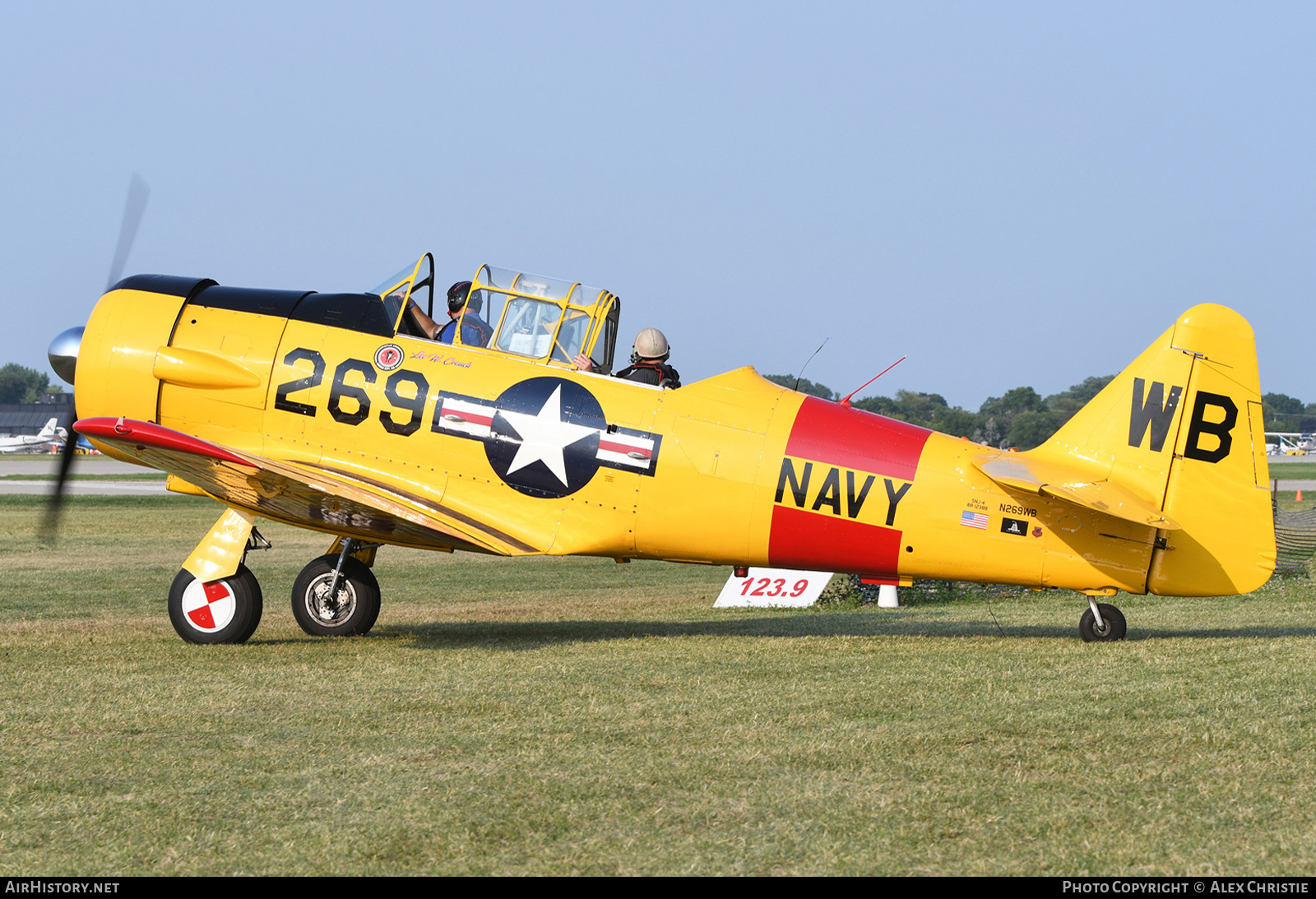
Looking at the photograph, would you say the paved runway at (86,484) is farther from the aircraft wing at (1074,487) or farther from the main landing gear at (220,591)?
the aircraft wing at (1074,487)

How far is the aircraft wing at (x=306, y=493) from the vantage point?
23.2 ft

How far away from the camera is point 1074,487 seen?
730 centimetres

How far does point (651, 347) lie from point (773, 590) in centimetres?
441

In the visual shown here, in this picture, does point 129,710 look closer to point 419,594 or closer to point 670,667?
point 670,667

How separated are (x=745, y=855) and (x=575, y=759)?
133cm

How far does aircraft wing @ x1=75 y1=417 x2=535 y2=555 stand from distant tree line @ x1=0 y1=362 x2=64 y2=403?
107546 mm

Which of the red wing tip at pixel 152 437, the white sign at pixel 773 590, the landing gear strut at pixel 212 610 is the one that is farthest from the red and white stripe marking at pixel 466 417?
the white sign at pixel 773 590

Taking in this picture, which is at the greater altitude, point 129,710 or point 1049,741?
point 1049,741

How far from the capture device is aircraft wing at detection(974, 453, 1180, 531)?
23.3ft

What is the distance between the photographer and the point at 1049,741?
4945mm

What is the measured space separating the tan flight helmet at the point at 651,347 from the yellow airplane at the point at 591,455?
0.31m

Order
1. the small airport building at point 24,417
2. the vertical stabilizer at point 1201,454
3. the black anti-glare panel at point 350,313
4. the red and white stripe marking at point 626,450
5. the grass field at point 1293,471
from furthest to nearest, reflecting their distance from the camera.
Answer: the small airport building at point 24,417 → the grass field at point 1293,471 → the black anti-glare panel at point 350,313 → the red and white stripe marking at point 626,450 → the vertical stabilizer at point 1201,454
